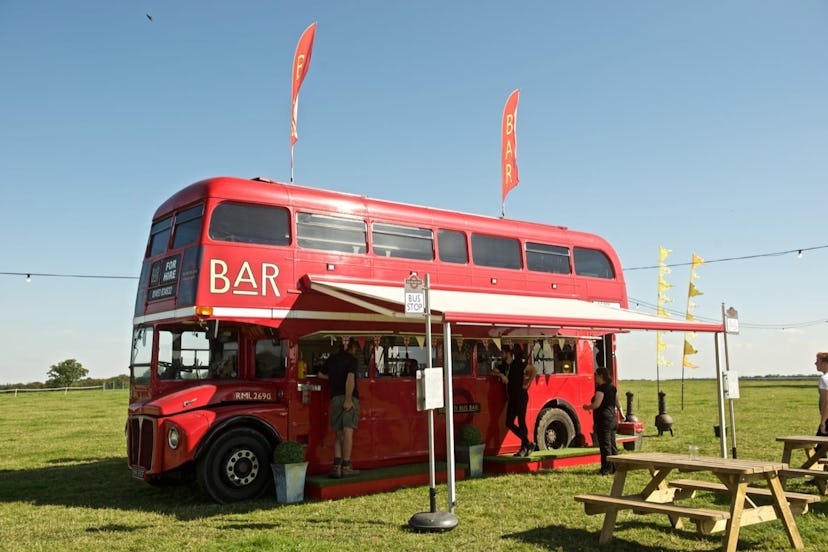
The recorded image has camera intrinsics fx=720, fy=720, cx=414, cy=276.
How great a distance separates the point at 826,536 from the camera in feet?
21.9

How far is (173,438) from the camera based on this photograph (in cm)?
911

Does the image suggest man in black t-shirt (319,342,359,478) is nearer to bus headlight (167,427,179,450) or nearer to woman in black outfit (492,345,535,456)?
bus headlight (167,427,179,450)

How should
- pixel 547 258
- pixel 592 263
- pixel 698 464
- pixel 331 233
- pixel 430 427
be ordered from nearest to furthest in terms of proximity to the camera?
pixel 698 464 < pixel 430 427 < pixel 331 233 < pixel 547 258 < pixel 592 263

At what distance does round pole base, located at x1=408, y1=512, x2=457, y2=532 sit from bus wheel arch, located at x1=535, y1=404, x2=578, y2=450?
5.88 metres

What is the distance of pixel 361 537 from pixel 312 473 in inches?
130

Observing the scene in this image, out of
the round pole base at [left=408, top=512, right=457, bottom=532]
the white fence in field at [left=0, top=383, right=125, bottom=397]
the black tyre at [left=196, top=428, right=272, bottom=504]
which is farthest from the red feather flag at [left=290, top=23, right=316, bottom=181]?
the white fence in field at [left=0, top=383, right=125, bottom=397]

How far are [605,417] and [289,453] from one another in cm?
497

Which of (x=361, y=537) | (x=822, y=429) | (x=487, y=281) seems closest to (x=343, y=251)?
(x=487, y=281)

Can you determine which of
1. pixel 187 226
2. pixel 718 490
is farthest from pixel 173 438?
pixel 718 490

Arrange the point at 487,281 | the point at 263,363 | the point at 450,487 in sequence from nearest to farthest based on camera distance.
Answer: the point at 450,487
the point at 263,363
the point at 487,281

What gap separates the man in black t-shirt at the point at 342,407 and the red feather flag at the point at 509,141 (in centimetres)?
848

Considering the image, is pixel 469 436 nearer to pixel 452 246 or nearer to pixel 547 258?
pixel 452 246

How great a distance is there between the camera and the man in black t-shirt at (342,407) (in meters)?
10.0

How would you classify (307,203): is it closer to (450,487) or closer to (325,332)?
(325,332)
